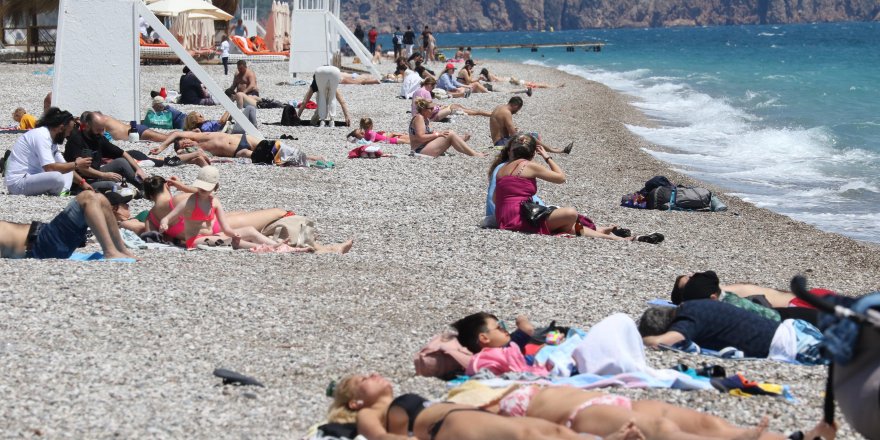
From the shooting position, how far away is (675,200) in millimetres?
11195

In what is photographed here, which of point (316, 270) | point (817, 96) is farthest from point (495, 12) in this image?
point (316, 270)

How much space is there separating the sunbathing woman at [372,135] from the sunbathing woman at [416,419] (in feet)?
35.1

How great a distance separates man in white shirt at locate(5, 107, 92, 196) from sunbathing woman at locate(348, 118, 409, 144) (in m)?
5.38

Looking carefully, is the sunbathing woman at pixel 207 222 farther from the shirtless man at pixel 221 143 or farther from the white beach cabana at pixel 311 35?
the white beach cabana at pixel 311 35

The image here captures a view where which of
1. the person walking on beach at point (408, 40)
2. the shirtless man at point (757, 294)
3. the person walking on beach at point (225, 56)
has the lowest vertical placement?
the shirtless man at point (757, 294)

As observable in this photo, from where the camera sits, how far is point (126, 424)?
178 inches

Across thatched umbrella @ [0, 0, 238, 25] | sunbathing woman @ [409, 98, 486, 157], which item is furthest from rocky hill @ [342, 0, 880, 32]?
sunbathing woman @ [409, 98, 486, 157]

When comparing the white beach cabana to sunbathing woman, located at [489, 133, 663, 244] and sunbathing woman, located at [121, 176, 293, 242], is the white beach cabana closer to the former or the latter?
sunbathing woman, located at [489, 133, 663, 244]

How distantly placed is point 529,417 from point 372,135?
36.7ft

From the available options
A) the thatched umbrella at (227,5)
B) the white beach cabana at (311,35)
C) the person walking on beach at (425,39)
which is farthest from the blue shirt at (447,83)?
the person walking on beach at (425,39)

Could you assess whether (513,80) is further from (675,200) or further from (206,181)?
(206,181)

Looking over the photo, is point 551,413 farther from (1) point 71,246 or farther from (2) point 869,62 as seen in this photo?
(2) point 869,62

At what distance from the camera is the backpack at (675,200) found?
11.2 meters

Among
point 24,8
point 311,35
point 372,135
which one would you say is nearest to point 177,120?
point 372,135
